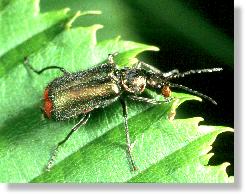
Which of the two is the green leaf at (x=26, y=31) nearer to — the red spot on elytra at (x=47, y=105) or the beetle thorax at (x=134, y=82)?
the red spot on elytra at (x=47, y=105)

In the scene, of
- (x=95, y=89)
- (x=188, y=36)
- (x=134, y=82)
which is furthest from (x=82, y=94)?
(x=188, y=36)

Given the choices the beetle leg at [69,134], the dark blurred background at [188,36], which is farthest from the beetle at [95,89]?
the dark blurred background at [188,36]

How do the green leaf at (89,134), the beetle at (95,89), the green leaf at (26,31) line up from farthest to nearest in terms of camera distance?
the green leaf at (26,31) → the beetle at (95,89) → the green leaf at (89,134)

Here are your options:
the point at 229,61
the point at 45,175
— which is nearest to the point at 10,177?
the point at 45,175

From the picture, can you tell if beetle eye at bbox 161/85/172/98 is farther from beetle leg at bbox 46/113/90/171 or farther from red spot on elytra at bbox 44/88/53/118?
red spot on elytra at bbox 44/88/53/118

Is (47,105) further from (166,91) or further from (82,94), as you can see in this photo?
(166,91)

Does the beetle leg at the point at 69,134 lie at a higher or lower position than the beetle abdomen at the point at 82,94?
lower

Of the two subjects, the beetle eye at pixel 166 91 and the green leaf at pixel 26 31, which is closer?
the beetle eye at pixel 166 91
